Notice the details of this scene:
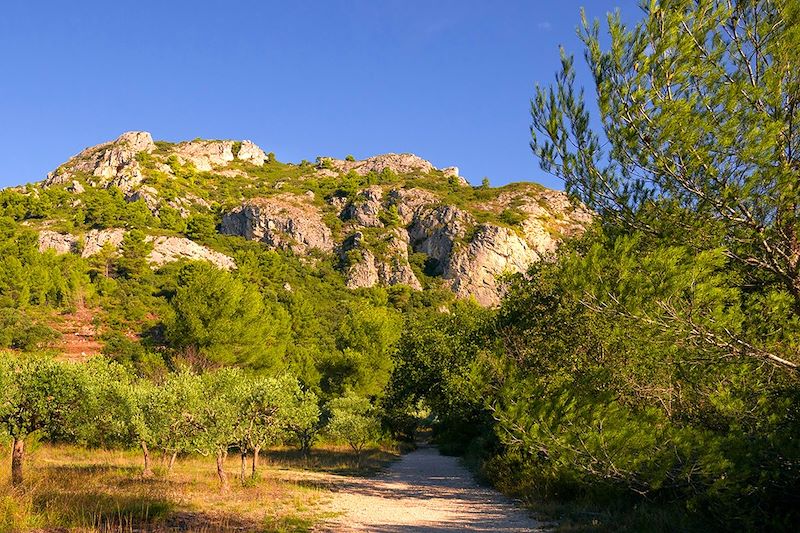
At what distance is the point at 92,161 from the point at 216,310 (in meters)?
137

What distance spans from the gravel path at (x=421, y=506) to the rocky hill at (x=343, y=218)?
50798 millimetres

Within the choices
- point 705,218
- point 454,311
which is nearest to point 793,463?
point 705,218

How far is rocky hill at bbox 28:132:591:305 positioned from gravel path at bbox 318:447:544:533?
50798 millimetres

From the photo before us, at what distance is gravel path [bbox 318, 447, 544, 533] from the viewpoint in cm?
1120

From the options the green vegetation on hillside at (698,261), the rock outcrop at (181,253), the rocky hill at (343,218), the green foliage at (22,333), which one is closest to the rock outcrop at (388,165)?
the rocky hill at (343,218)

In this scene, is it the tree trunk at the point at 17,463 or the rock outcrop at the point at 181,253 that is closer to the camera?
the tree trunk at the point at 17,463

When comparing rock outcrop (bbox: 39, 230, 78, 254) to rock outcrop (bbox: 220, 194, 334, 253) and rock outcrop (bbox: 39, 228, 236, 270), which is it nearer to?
rock outcrop (bbox: 39, 228, 236, 270)

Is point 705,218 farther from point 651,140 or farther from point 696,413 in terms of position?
point 696,413

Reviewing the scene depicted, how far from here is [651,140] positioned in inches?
248

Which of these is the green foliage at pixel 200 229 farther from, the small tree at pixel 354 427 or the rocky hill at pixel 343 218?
the small tree at pixel 354 427

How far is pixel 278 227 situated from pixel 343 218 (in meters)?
18.4

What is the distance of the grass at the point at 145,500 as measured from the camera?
9.11 meters

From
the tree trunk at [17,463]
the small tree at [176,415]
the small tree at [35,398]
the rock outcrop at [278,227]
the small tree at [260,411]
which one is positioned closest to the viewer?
the tree trunk at [17,463]

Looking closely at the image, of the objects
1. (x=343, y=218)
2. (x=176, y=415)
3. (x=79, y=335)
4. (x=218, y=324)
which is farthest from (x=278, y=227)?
(x=176, y=415)
